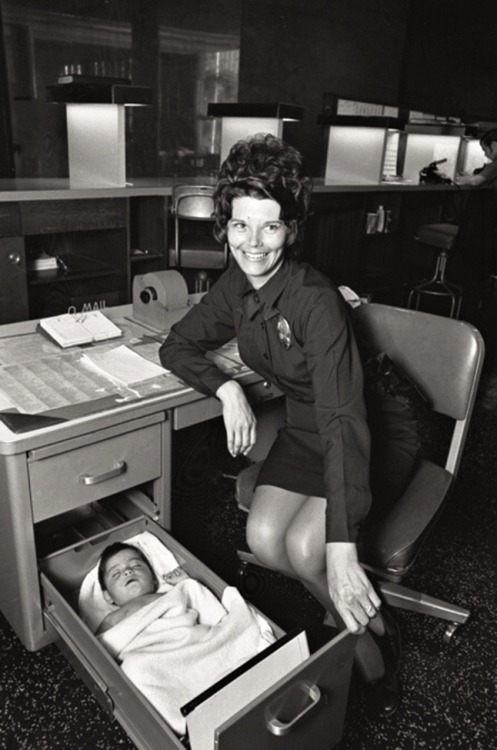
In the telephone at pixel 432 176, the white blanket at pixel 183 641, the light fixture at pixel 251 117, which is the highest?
the light fixture at pixel 251 117

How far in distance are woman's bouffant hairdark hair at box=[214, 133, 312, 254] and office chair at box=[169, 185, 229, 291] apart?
206 cm

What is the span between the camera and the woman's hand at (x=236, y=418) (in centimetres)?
160

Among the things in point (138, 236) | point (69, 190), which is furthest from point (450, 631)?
point (138, 236)

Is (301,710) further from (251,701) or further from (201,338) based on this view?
(201,338)

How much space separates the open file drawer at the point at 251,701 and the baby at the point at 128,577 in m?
0.12

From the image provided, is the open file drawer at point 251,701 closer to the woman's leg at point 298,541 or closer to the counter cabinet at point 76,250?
the woman's leg at point 298,541

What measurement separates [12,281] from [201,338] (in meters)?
2.30

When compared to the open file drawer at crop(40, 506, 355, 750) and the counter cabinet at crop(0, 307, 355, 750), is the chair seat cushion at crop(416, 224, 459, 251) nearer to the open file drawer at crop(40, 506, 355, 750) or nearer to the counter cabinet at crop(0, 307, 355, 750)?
the counter cabinet at crop(0, 307, 355, 750)

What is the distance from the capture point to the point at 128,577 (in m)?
1.56

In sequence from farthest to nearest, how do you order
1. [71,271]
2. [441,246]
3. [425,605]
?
[441,246]
[71,271]
[425,605]

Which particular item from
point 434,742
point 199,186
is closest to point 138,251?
point 199,186

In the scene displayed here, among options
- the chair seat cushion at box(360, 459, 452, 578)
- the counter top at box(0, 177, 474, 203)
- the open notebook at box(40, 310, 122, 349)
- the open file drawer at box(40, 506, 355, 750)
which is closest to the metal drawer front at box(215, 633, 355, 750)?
the open file drawer at box(40, 506, 355, 750)

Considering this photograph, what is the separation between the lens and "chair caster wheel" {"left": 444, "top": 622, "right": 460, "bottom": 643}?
1.83 meters

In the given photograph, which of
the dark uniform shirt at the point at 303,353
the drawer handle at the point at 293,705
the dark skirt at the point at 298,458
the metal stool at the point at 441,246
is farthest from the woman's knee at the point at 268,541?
the metal stool at the point at 441,246
